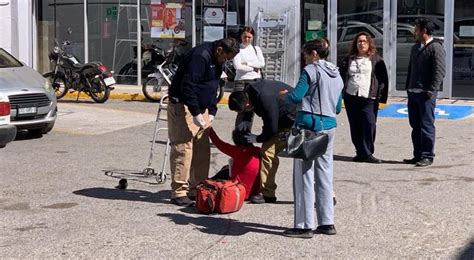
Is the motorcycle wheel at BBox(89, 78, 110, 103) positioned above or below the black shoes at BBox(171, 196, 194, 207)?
above

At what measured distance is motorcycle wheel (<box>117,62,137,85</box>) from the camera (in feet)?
65.1

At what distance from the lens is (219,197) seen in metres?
7.67

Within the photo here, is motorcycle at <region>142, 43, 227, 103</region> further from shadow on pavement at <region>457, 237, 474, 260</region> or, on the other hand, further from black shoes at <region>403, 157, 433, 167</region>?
shadow on pavement at <region>457, 237, 474, 260</region>

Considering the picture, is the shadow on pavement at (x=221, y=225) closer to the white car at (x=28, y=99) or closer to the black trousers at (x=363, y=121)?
the black trousers at (x=363, y=121)

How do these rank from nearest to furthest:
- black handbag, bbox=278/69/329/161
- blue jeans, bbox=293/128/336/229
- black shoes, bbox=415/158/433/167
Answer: black handbag, bbox=278/69/329/161 < blue jeans, bbox=293/128/336/229 < black shoes, bbox=415/158/433/167

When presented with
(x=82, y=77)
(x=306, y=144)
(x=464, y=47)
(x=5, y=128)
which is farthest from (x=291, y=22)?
(x=306, y=144)

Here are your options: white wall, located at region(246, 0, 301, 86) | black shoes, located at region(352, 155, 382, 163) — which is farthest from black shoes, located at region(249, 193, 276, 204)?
white wall, located at region(246, 0, 301, 86)

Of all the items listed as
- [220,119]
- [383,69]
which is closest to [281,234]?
[383,69]

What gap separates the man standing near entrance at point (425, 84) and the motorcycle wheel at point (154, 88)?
25.2 ft

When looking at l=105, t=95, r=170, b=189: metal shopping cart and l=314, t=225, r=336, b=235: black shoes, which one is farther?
l=105, t=95, r=170, b=189: metal shopping cart

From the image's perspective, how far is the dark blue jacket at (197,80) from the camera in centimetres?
774

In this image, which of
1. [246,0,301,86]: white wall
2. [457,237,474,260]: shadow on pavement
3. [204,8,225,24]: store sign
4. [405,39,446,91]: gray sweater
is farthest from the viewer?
[204,8,225,24]: store sign

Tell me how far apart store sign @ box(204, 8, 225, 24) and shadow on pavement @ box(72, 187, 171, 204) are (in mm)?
10354

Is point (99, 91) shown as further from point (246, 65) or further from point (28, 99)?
point (246, 65)
